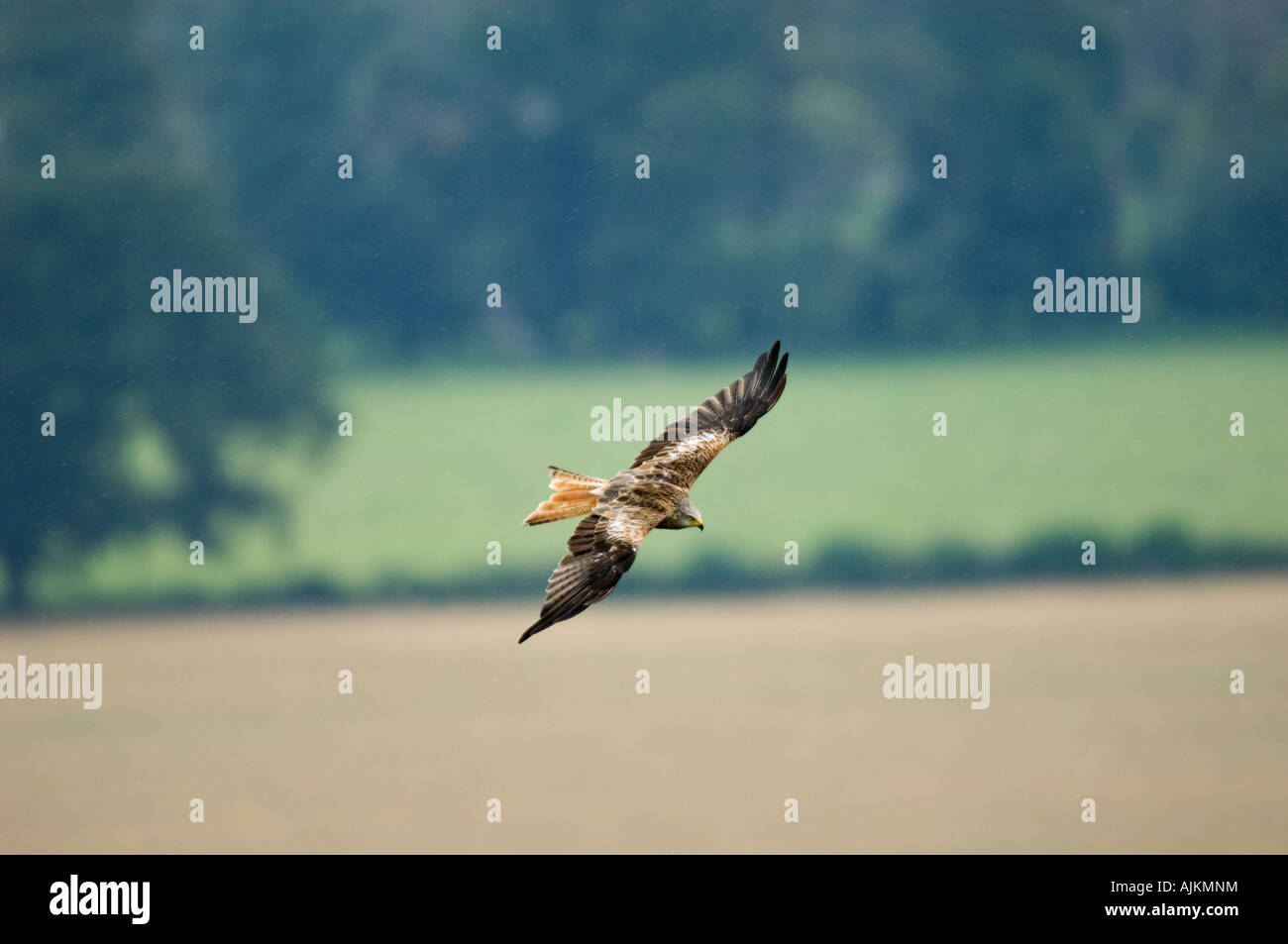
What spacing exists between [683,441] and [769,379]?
1.13 meters

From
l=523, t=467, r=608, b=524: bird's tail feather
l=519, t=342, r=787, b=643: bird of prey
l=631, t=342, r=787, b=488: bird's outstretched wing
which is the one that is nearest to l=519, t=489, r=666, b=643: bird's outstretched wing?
l=519, t=342, r=787, b=643: bird of prey

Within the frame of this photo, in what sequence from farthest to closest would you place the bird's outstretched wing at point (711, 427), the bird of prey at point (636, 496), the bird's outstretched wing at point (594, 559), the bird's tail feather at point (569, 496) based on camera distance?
1. the bird's outstretched wing at point (711, 427)
2. the bird's tail feather at point (569, 496)
3. the bird of prey at point (636, 496)
4. the bird's outstretched wing at point (594, 559)

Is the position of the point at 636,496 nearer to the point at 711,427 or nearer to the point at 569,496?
the point at 569,496

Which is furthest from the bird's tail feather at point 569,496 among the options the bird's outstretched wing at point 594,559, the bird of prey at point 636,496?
the bird's outstretched wing at point 594,559

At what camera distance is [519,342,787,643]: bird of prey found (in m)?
9.32

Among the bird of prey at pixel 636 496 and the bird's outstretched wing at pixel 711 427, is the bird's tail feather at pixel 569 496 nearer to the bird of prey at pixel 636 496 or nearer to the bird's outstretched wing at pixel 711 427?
the bird of prey at pixel 636 496

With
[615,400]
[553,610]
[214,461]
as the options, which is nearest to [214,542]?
[214,461]

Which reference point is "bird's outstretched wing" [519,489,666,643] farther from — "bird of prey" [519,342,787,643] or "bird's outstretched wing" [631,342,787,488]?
"bird's outstretched wing" [631,342,787,488]

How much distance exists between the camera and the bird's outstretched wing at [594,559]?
9.12m

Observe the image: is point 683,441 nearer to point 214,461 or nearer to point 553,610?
point 553,610

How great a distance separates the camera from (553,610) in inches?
355

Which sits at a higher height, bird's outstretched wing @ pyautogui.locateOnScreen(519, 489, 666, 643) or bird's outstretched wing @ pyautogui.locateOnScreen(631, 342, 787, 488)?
bird's outstretched wing @ pyautogui.locateOnScreen(631, 342, 787, 488)

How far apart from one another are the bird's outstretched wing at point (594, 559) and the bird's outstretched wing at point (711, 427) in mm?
975

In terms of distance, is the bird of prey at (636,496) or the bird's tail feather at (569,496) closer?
the bird of prey at (636,496)
